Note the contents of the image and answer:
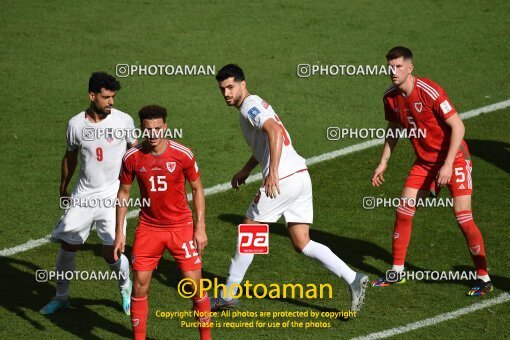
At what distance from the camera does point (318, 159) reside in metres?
14.1

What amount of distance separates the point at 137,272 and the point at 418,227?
4361mm

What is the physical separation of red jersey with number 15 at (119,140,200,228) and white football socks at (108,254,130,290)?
3.89 feet

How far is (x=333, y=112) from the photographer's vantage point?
15586 millimetres

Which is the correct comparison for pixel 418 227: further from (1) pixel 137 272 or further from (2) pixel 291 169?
(1) pixel 137 272

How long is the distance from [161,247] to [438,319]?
2896 mm

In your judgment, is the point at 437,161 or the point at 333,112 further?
the point at 333,112

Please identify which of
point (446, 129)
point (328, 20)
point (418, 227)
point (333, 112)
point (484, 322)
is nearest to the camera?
point (484, 322)

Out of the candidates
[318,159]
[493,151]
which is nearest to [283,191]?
[318,159]

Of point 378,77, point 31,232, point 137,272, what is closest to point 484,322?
point 137,272

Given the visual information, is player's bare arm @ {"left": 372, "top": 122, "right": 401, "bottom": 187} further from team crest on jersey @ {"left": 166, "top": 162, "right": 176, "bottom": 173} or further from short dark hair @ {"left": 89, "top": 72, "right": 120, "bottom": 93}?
short dark hair @ {"left": 89, "top": 72, "right": 120, "bottom": 93}

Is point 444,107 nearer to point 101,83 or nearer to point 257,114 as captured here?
point 257,114

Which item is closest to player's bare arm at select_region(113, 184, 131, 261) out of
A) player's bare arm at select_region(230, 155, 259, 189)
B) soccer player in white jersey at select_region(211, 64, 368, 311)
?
soccer player in white jersey at select_region(211, 64, 368, 311)

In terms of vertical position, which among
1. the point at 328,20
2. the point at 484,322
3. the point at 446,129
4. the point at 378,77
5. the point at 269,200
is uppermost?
the point at 328,20

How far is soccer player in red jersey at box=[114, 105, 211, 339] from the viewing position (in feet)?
29.3
